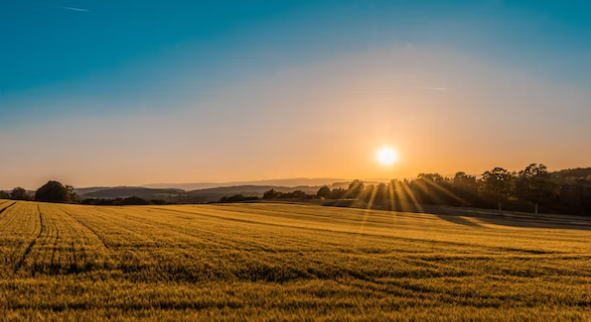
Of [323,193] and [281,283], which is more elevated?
[323,193]

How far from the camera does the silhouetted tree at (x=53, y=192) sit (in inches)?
4699

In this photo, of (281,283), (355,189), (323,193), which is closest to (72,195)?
(323,193)

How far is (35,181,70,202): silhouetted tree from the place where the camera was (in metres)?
119

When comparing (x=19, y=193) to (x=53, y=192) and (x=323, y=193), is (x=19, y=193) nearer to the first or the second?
(x=53, y=192)

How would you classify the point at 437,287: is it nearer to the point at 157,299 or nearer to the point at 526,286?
the point at 526,286

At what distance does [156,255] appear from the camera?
14.2 m

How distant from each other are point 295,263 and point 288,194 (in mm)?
103355

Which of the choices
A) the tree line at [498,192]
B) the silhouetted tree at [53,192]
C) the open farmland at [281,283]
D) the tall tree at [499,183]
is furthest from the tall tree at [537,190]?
the silhouetted tree at [53,192]

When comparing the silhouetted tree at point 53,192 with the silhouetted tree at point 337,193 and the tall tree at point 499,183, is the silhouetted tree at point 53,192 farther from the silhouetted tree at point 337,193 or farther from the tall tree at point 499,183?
the tall tree at point 499,183

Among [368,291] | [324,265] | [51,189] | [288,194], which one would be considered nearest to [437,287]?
[368,291]

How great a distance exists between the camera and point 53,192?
120 m

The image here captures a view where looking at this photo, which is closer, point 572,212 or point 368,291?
point 368,291

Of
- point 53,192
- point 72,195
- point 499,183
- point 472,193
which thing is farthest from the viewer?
point 72,195

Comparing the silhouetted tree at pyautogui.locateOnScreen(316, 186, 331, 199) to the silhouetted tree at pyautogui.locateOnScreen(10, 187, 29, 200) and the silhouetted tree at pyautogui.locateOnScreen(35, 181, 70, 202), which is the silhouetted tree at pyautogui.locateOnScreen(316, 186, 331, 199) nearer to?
the silhouetted tree at pyautogui.locateOnScreen(35, 181, 70, 202)
